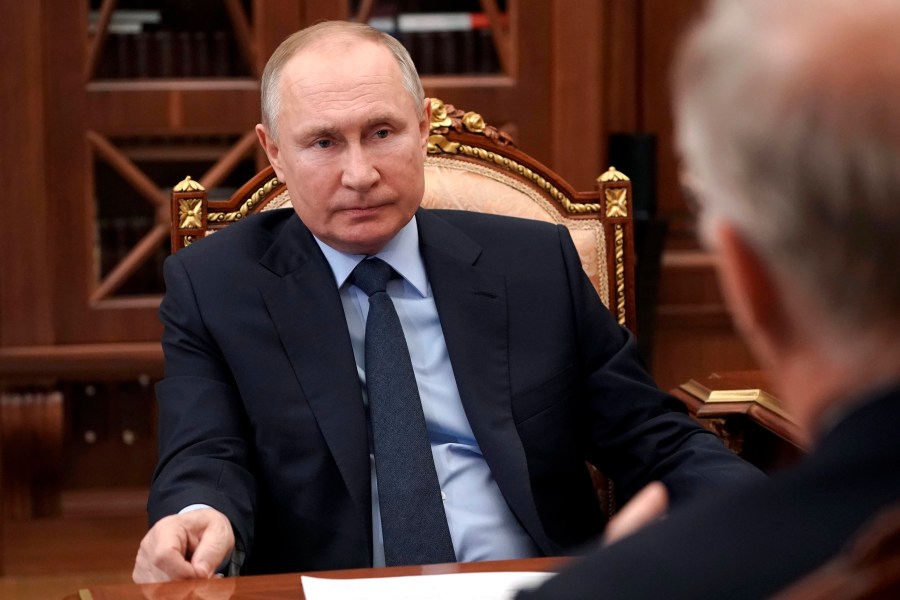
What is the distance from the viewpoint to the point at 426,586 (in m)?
1.35

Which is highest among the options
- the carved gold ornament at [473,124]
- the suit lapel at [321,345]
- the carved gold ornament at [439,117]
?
the carved gold ornament at [439,117]

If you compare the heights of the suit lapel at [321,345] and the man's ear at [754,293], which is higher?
the man's ear at [754,293]

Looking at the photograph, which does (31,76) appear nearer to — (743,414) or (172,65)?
(172,65)

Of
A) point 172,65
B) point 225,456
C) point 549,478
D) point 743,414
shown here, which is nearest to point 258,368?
point 225,456

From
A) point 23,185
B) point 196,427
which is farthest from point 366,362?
point 23,185

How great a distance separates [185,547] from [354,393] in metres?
0.44

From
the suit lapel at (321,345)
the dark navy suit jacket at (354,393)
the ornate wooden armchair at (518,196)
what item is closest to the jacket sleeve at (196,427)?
the dark navy suit jacket at (354,393)

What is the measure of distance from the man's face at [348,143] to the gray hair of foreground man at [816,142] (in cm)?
129

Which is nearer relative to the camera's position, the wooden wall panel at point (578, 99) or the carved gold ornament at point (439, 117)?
the carved gold ornament at point (439, 117)

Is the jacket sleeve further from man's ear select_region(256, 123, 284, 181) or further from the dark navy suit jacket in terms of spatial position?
man's ear select_region(256, 123, 284, 181)

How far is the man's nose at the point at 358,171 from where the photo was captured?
1967 millimetres

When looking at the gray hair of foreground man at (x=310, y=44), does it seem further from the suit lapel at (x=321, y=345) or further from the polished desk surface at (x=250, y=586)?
the polished desk surface at (x=250, y=586)

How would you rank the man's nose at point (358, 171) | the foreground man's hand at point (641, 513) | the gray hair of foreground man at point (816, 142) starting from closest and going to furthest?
1. the gray hair of foreground man at point (816, 142)
2. the foreground man's hand at point (641, 513)
3. the man's nose at point (358, 171)

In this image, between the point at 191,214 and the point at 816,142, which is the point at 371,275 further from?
the point at 816,142
